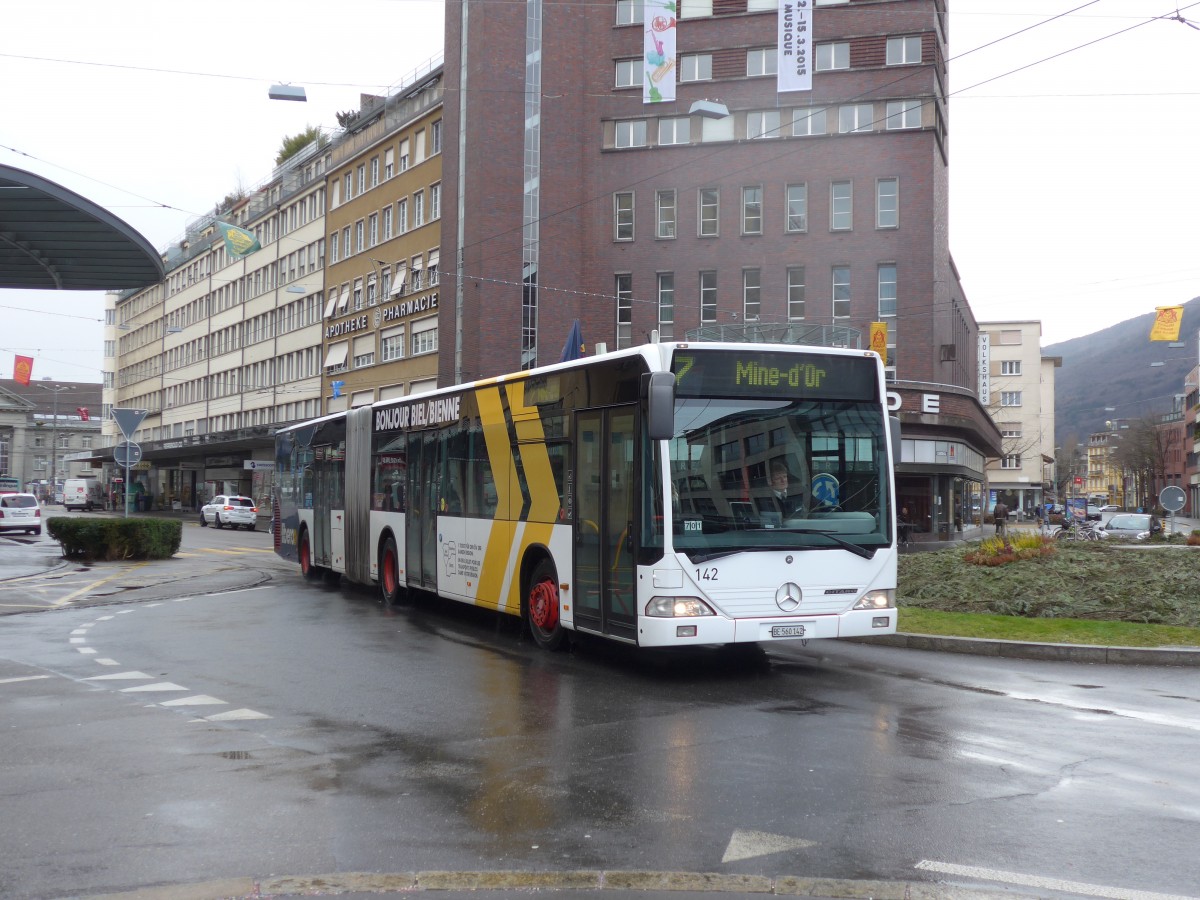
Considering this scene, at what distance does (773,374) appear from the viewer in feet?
36.6

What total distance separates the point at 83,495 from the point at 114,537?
71637mm

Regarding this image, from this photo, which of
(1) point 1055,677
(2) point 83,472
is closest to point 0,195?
(1) point 1055,677

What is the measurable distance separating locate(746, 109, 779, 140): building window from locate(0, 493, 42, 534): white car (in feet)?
106

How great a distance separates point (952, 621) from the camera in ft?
47.8

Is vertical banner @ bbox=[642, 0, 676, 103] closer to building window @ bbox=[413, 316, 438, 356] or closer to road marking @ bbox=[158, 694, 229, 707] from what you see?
building window @ bbox=[413, 316, 438, 356]

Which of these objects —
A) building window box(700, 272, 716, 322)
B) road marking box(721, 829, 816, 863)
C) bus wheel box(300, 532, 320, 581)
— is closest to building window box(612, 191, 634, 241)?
building window box(700, 272, 716, 322)

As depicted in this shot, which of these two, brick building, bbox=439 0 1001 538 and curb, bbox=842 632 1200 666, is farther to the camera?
brick building, bbox=439 0 1001 538

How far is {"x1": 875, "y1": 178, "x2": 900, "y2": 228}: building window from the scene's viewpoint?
51.8 m

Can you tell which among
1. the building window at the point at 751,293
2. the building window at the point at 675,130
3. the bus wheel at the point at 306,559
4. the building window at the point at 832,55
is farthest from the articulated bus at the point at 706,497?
the building window at the point at 675,130

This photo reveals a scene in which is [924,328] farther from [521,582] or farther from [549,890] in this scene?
[549,890]

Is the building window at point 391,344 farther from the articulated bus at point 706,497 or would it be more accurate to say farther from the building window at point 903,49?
the articulated bus at point 706,497

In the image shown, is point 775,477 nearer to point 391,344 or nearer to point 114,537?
point 114,537

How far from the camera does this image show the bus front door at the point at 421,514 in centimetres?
1636

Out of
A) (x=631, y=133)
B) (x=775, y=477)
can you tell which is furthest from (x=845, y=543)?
(x=631, y=133)
